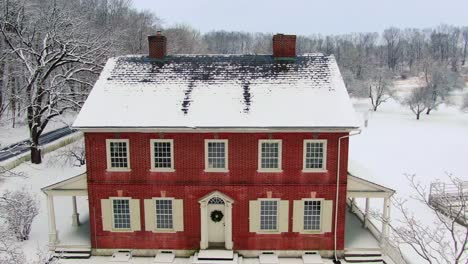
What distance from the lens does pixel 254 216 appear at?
20.4 m

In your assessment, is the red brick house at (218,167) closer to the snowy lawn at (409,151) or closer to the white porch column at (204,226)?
the white porch column at (204,226)

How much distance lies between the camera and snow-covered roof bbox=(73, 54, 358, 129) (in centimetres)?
1958

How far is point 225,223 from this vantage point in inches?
802

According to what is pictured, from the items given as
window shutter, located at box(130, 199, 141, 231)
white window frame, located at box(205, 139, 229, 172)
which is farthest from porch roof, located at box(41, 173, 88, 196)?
white window frame, located at box(205, 139, 229, 172)

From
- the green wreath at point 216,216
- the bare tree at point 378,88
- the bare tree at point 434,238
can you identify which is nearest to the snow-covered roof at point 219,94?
the green wreath at point 216,216

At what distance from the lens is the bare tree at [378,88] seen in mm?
83125

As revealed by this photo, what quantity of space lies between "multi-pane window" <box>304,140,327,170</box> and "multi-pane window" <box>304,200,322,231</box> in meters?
1.68

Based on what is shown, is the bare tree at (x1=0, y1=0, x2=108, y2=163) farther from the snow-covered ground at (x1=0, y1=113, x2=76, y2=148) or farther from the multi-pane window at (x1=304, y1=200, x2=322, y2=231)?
the multi-pane window at (x1=304, y1=200, x2=322, y2=231)

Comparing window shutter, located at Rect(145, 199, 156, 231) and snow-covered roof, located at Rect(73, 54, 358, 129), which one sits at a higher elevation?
snow-covered roof, located at Rect(73, 54, 358, 129)

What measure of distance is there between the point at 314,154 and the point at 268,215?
3544mm

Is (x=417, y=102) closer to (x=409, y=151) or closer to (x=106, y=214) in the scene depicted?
(x=409, y=151)

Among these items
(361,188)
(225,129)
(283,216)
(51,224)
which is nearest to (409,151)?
(361,188)

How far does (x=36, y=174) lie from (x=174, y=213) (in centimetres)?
1601

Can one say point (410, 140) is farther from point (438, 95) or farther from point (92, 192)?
point (92, 192)
